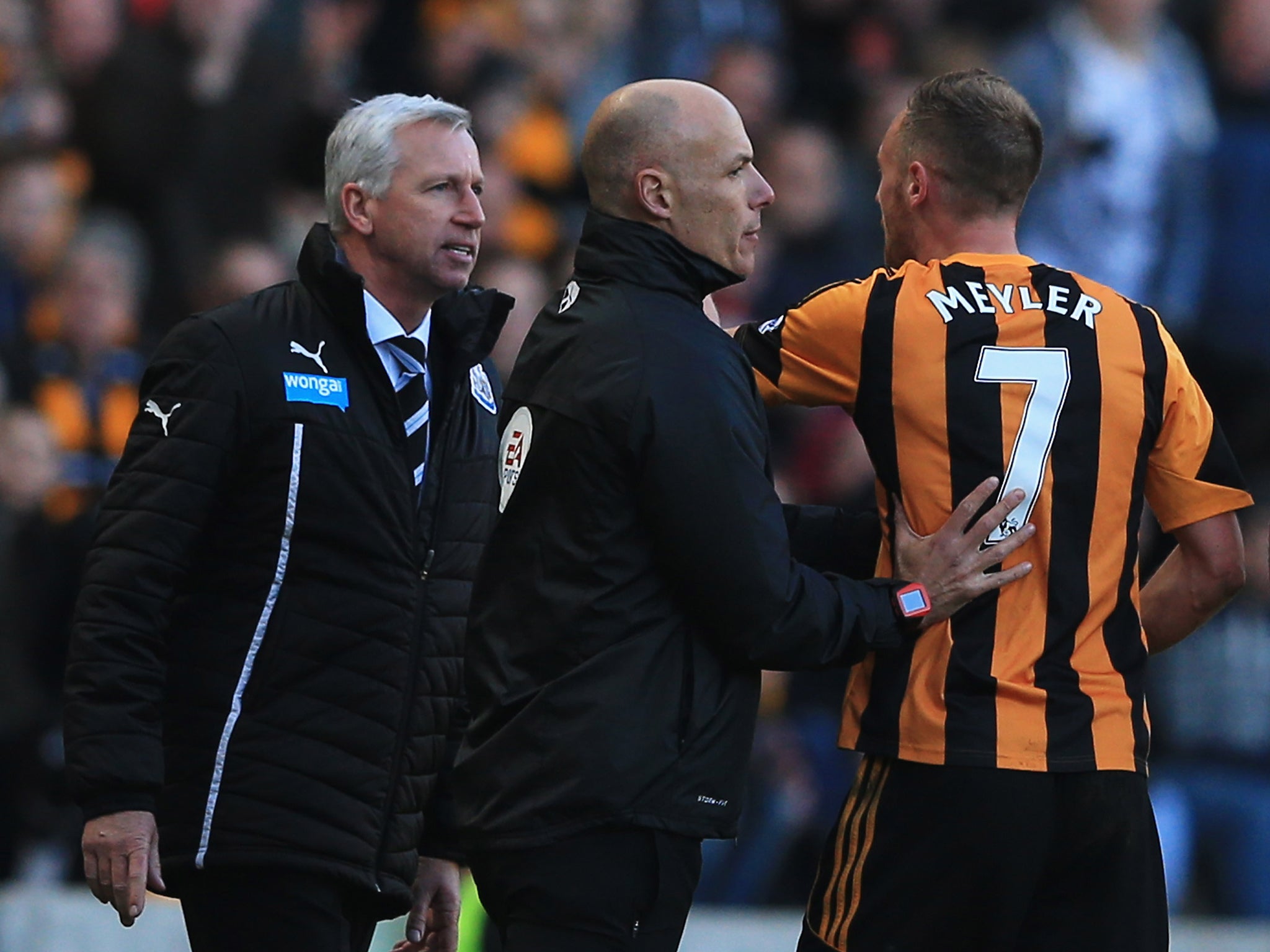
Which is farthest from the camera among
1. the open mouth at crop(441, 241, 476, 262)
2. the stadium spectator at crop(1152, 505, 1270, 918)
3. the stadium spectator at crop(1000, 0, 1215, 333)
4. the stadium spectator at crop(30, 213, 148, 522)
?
the stadium spectator at crop(1000, 0, 1215, 333)

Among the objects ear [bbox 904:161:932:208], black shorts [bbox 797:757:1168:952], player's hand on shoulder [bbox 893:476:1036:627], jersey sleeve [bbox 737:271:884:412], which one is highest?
ear [bbox 904:161:932:208]

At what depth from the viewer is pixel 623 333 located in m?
2.70

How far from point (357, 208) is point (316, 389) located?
404 millimetres

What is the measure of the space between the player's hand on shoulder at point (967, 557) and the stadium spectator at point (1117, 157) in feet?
16.7

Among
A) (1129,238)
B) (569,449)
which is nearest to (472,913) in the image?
(569,449)

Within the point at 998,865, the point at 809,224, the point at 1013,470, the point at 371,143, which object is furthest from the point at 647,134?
the point at 809,224

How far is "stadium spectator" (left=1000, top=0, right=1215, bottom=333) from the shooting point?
307 inches

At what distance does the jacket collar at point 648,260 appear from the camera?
278 cm

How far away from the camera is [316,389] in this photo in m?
3.06

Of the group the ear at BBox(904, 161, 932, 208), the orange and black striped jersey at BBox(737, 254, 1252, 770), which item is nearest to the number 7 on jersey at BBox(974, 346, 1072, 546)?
the orange and black striped jersey at BBox(737, 254, 1252, 770)

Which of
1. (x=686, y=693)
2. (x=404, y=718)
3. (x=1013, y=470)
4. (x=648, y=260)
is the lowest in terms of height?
(x=404, y=718)

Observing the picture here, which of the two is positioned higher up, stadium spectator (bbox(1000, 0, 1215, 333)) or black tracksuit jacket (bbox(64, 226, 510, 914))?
stadium spectator (bbox(1000, 0, 1215, 333))

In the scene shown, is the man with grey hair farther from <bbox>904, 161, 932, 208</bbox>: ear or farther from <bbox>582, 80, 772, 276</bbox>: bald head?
<bbox>904, 161, 932, 208</bbox>: ear

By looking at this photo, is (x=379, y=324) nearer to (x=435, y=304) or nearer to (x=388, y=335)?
(x=388, y=335)
